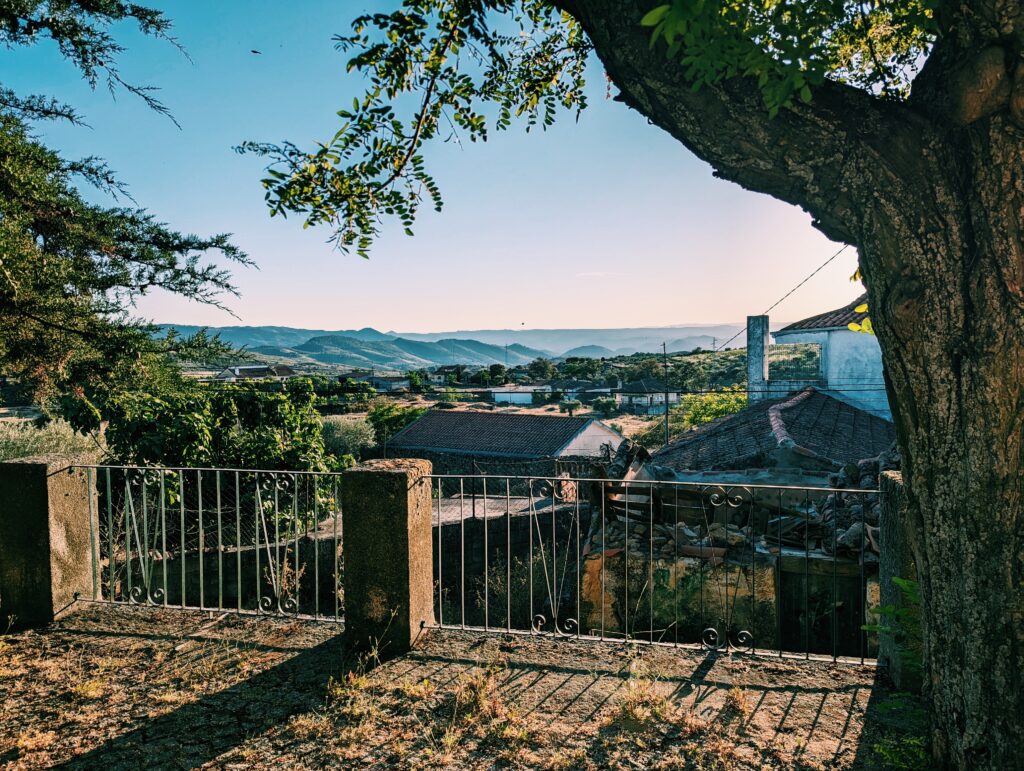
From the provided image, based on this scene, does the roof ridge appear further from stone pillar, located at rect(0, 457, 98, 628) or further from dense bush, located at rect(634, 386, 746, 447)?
stone pillar, located at rect(0, 457, 98, 628)

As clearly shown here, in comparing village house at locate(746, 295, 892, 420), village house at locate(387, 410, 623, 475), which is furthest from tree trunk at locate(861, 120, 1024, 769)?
village house at locate(387, 410, 623, 475)

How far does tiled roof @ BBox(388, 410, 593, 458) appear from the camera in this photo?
3688cm

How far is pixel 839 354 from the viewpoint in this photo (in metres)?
21.0

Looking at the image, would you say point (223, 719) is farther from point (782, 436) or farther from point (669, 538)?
point (782, 436)

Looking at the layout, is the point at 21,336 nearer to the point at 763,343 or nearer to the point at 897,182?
the point at 897,182

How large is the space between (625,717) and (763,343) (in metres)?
A: 22.4

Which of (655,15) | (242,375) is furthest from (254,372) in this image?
(655,15)

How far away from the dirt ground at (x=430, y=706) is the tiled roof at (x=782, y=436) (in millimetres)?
10217

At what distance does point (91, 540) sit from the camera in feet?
17.8

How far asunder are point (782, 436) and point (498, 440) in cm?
2445

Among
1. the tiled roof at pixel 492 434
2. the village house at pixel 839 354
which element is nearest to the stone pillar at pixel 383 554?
the village house at pixel 839 354

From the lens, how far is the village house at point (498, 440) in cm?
3609

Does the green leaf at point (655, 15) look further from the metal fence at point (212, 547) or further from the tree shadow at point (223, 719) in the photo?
the metal fence at point (212, 547)

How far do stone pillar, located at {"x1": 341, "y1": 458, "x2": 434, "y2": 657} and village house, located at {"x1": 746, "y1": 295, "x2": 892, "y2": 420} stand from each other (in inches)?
648
